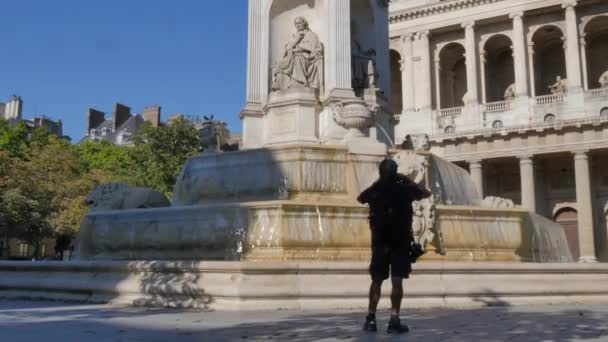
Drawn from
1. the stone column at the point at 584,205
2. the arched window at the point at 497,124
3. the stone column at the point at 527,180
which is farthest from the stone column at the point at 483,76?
the stone column at the point at 584,205

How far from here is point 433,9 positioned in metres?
49.2

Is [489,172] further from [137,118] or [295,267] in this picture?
[137,118]

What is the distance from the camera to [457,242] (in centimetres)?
1074

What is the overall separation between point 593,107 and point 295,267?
128ft

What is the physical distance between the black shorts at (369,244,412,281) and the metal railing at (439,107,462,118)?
4216 cm

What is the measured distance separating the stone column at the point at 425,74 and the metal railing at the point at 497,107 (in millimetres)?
4304

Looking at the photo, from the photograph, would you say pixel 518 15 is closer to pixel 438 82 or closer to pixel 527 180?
pixel 438 82

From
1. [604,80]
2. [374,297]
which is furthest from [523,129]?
[374,297]

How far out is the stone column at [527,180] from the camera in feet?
134

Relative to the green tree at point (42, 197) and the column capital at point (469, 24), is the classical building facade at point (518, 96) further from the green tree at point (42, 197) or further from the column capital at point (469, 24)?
the green tree at point (42, 197)

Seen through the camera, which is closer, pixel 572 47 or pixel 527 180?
pixel 527 180

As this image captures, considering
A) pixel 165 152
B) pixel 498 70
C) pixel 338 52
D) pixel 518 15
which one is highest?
pixel 518 15

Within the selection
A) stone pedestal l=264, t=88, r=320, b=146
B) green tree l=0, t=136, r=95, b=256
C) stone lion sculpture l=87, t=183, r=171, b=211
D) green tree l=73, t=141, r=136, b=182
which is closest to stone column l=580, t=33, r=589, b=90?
green tree l=73, t=141, r=136, b=182

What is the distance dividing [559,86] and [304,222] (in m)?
40.6
